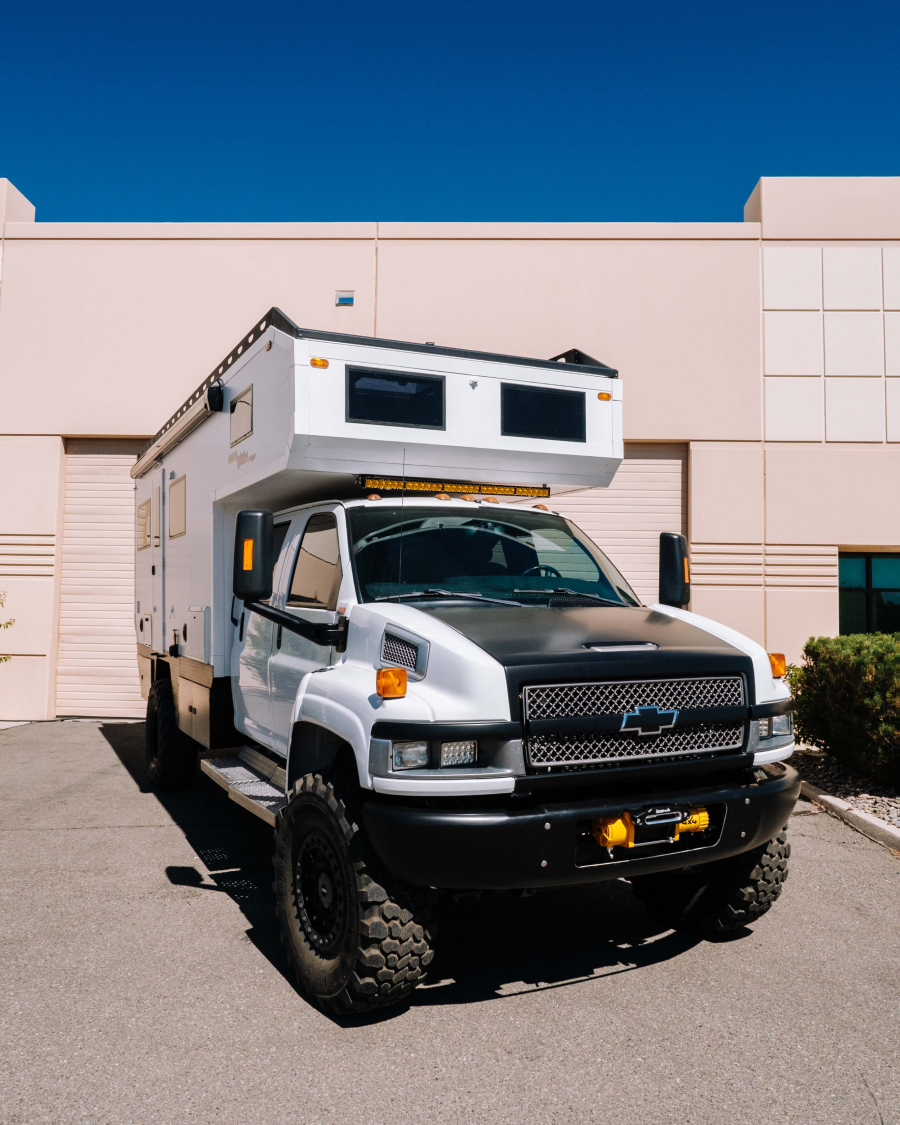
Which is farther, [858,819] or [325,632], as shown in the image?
[858,819]

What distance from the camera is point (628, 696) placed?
3.67m

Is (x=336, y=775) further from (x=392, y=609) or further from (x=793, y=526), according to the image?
(x=793, y=526)

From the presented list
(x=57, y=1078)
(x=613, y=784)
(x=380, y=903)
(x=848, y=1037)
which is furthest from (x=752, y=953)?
(x=57, y=1078)

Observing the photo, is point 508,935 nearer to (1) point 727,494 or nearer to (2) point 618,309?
(1) point 727,494

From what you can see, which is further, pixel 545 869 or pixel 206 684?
pixel 206 684

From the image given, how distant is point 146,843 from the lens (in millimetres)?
6375

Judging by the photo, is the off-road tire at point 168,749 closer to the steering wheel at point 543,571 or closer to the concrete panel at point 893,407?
the steering wheel at point 543,571

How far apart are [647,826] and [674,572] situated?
1899 millimetres

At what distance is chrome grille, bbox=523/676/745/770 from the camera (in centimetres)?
350

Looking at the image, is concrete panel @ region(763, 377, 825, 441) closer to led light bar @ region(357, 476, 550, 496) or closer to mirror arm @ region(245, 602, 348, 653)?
led light bar @ region(357, 476, 550, 496)

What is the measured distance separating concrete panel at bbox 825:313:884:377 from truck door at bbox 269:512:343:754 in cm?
927

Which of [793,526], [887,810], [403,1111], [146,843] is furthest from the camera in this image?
[793,526]

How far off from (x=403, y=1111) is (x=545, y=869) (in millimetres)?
933

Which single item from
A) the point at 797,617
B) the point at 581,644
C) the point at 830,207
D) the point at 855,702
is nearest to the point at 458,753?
the point at 581,644
